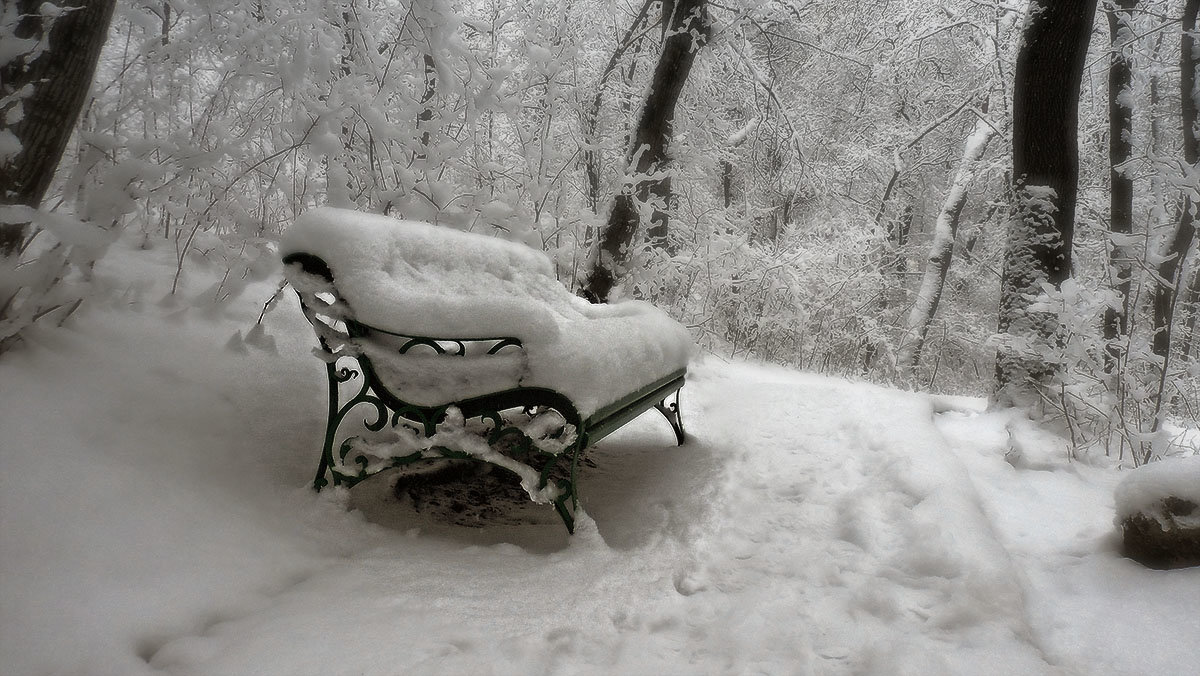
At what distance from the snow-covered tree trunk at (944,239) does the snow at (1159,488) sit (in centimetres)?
807

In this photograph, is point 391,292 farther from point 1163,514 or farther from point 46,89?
point 1163,514

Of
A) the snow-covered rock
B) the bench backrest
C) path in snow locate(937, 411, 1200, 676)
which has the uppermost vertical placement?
the bench backrest

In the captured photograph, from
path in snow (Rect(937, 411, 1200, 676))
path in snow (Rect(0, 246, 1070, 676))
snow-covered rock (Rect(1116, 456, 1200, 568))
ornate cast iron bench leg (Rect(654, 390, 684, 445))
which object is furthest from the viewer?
ornate cast iron bench leg (Rect(654, 390, 684, 445))

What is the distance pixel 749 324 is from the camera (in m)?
7.00

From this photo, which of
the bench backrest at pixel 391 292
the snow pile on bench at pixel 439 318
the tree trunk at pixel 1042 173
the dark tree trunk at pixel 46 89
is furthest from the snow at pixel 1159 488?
the dark tree trunk at pixel 46 89

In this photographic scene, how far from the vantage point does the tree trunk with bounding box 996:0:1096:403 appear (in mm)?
3576

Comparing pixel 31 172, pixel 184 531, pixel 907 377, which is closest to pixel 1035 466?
pixel 184 531

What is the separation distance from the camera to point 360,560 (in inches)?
64.8

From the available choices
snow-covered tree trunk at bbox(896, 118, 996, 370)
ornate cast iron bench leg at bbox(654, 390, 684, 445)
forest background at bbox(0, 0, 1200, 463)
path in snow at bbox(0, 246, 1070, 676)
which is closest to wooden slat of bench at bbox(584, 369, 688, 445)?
ornate cast iron bench leg at bbox(654, 390, 684, 445)

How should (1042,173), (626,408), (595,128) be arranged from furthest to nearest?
(595,128) < (1042,173) < (626,408)

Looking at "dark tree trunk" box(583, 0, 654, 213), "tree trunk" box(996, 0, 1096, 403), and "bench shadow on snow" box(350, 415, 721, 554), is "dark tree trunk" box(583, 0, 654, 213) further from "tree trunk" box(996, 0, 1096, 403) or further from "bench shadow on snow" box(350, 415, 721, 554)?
"tree trunk" box(996, 0, 1096, 403)

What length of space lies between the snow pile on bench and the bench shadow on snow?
0.45 metres

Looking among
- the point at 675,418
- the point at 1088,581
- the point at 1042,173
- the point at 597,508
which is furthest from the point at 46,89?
the point at 1042,173

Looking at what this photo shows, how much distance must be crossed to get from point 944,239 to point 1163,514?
953cm
